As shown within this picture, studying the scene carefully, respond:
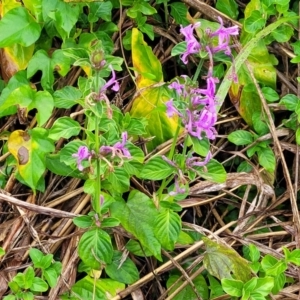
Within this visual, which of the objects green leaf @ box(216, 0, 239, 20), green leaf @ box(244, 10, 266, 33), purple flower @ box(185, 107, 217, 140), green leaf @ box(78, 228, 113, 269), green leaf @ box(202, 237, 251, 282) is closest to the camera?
purple flower @ box(185, 107, 217, 140)

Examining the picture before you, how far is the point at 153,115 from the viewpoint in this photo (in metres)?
Answer: 1.47

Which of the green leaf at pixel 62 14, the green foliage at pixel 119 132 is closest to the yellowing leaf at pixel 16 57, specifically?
the green foliage at pixel 119 132

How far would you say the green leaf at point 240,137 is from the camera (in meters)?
1.48

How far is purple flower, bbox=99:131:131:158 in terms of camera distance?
114 cm

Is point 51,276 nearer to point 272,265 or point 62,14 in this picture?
point 272,265

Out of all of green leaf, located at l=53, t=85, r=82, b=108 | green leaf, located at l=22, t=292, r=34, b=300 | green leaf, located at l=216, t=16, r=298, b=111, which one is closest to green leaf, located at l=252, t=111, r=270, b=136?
green leaf, located at l=216, t=16, r=298, b=111

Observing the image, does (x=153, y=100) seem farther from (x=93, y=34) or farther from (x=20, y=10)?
(x=20, y=10)

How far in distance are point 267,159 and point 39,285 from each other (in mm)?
597

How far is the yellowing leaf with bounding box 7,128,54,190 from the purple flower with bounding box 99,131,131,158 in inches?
9.9

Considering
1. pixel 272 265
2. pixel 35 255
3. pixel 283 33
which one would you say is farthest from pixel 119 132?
pixel 283 33

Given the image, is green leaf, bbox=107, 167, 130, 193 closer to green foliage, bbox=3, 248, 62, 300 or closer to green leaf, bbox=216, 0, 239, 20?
green foliage, bbox=3, 248, 62, 300

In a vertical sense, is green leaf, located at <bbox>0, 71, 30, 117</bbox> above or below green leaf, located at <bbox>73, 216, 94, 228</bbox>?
above

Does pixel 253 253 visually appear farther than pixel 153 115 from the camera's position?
No

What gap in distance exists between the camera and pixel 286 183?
149cm
